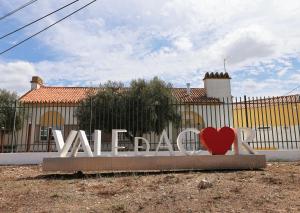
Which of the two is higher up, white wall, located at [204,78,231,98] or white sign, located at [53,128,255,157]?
white wall, located at [204,78,231,98]

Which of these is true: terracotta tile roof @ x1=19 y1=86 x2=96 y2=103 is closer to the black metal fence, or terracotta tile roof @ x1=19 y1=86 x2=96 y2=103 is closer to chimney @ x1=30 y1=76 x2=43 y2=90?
chimney @ x1=30 y1=76 x2=43 y2=90

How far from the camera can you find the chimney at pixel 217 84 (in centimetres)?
3061

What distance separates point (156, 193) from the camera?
7707mm

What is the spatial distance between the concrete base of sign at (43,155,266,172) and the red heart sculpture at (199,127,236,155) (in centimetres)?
45

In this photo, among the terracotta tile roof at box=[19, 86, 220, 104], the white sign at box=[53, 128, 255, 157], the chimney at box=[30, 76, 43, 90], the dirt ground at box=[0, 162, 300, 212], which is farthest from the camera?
the chimney at box=[30, 76, 43, 90]

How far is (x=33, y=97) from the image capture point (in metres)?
32.8

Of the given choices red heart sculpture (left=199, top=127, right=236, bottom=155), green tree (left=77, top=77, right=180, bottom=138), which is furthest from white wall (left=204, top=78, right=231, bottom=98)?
red heart sculpture (left=199, top=127, right=236, bottom=155)

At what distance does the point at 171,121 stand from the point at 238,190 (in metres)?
14.0

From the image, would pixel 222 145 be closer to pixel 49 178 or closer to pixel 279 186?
pixel 279 186

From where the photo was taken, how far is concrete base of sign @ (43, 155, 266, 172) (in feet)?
34.2

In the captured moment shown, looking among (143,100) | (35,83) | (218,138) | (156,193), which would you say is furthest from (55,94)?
(156,193)

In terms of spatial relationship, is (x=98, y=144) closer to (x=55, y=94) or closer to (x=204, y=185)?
(x=204, y=185)

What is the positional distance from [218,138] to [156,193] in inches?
163

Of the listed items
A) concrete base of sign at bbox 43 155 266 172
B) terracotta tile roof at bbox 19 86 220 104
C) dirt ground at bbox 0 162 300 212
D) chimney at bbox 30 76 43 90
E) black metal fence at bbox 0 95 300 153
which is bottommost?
dirt ground at bbox 0 162 300 212
